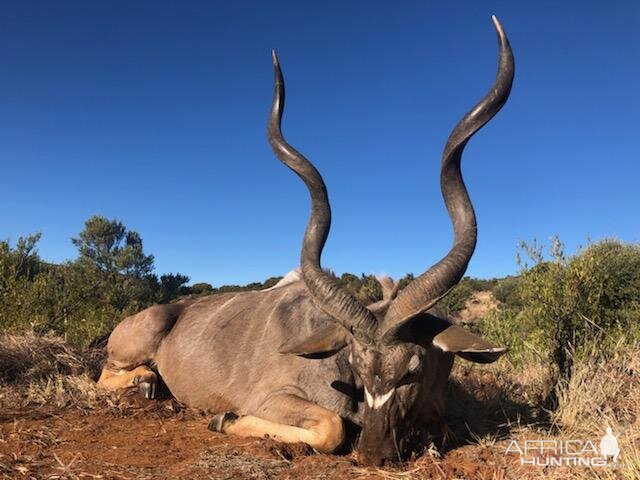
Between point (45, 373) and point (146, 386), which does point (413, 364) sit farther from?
point (45, 373)

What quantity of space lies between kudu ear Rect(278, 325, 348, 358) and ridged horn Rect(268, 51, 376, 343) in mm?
168

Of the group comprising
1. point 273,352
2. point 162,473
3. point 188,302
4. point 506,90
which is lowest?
point 162,473

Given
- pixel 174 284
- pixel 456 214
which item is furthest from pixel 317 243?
pixel 174 284

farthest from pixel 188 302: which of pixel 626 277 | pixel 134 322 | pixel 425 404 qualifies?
pixel 626 277

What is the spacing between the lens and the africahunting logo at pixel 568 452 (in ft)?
9.53

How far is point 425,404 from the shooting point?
3572mm

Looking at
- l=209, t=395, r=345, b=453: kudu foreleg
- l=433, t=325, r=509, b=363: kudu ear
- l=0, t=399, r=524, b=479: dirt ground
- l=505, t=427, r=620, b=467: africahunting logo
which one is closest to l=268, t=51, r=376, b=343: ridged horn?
l=433, t=325, r=509, b=363: kudu ear

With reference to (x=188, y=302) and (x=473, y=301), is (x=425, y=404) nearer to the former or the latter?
(x=188, y=302)

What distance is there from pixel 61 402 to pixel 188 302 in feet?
5.94

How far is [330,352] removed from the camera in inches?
148

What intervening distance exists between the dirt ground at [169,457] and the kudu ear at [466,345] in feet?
1.90

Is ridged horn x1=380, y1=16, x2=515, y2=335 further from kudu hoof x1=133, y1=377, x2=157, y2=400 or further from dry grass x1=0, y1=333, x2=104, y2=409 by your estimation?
dry grass x1=0, y1=333, x2=104, y2=409

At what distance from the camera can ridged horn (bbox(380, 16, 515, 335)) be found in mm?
3369

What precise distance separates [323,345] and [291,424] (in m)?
0.61
